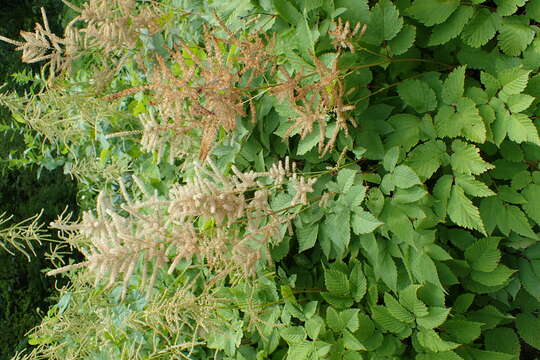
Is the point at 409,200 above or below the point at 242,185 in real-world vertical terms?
below

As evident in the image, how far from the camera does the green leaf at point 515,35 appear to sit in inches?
60.9

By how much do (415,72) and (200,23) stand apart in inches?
32.1

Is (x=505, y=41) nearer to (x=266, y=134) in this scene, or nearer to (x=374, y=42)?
(x=374, y=42)

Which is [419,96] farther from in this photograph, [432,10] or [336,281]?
[336,281]

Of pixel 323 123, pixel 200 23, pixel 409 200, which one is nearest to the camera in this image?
pixel 323 123

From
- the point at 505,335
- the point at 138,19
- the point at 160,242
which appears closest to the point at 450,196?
the point at 505,335

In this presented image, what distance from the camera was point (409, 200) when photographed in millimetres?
1555

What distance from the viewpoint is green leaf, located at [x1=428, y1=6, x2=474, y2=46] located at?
5.09 feet

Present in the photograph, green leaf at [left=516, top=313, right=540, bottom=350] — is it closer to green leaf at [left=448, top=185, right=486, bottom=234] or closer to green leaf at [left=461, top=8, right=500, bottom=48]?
green leaf at [left=448, top=185, right=486, bottom=234]

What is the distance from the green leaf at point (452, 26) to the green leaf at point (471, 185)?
16.1 inches

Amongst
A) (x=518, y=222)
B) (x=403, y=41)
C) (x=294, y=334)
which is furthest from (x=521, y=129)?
(x=294, y=334)

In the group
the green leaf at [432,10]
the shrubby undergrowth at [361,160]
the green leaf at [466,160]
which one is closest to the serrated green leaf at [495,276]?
the shrubby undergrowth at [361,160]

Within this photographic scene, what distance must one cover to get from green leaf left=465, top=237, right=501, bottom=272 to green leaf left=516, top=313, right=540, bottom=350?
29 centimetres

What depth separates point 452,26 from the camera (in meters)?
1.57
